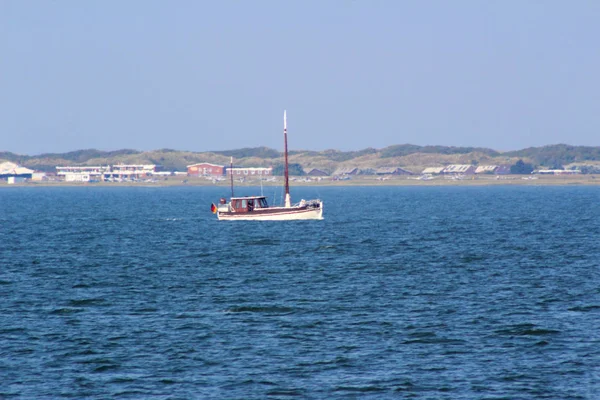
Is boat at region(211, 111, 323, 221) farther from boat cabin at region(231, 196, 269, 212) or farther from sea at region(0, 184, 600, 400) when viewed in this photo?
sea at region(0, 184, 600, 400)

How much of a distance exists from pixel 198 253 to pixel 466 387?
1913 inches

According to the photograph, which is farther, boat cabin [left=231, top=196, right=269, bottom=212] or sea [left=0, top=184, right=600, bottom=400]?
boat cabin [left=231, top=196, right=269, bottom=212]

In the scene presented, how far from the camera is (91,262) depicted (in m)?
69.3

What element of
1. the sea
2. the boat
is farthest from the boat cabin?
the sea

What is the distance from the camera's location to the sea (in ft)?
102

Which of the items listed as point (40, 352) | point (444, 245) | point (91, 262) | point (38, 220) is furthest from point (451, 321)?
point (38, 220)

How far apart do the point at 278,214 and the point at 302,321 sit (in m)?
75.1

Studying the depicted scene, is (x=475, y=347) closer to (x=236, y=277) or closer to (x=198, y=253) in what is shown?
(x=236, y=277)

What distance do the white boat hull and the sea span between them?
3395 centimetres

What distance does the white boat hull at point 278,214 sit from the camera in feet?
383

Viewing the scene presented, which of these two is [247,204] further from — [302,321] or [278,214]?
[302,321]

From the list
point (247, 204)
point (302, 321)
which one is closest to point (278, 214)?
point (247, 204)

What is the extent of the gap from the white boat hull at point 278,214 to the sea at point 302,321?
3395 centimetres

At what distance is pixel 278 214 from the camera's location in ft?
383
